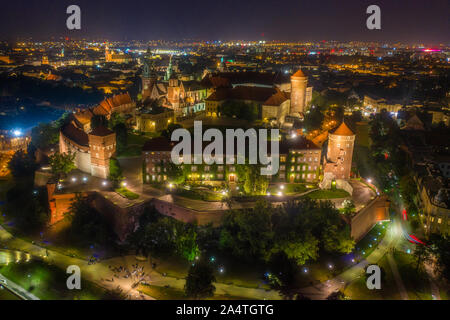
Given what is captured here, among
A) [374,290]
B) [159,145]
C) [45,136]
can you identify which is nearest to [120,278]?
[159,145]

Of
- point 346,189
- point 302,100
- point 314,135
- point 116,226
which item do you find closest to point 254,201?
point 346,189

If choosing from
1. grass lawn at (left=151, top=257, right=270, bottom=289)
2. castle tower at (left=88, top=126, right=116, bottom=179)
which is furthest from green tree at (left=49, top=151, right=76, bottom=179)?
grass lawn at (left=151, top=257, right=270, bottom=289)

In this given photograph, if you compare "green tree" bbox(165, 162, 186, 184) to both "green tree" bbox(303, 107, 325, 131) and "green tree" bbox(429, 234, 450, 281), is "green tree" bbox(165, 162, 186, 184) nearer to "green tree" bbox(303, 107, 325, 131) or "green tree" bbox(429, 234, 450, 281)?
"green tree" bbox(429, 234, 450, 281)

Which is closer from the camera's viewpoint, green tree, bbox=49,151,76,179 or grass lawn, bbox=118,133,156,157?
green tree, bbox=49,151,76,179

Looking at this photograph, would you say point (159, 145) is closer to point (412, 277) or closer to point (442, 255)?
point (412, 277)
